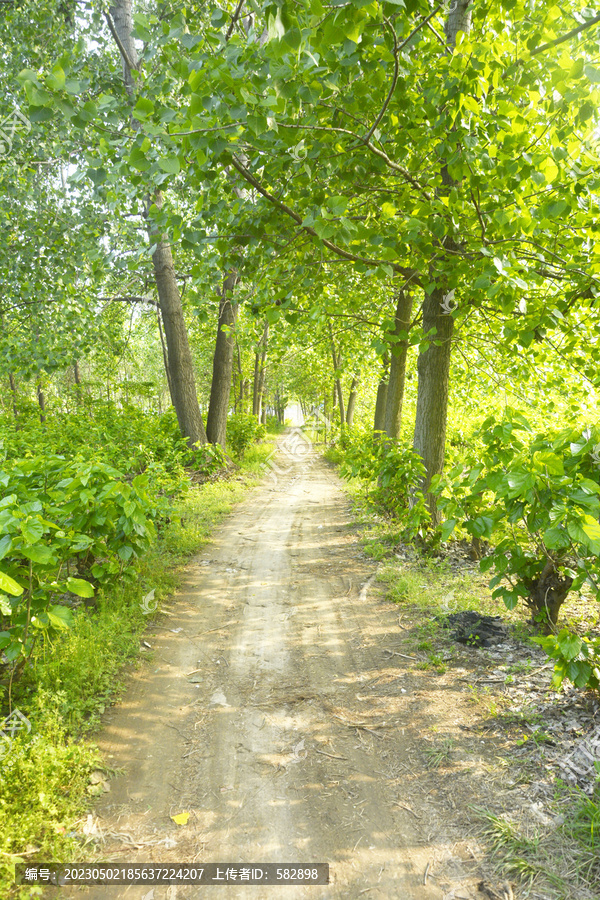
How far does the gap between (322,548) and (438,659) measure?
3.54 meters

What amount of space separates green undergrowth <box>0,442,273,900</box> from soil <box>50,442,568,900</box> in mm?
145

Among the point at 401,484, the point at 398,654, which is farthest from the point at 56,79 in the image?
the point at 401,484

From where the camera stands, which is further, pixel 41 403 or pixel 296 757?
pixel 41 403

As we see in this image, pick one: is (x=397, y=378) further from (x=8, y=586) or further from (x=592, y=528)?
(x=8, y=586)

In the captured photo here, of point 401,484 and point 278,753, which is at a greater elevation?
point 401,484

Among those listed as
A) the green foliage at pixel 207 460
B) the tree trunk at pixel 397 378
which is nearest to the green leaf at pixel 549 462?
the tree trunk at pixel 397 378

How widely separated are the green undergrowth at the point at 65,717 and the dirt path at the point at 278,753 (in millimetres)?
168

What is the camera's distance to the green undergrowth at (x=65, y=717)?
2.53 m

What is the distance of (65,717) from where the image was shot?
3441 mm

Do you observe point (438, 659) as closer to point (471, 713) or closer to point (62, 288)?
point (471, 713)

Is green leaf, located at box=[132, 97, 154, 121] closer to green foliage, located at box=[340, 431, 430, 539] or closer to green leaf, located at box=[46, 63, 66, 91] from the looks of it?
green leaf, located at box=[46, 63, 66, 91]

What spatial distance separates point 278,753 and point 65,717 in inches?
57.6

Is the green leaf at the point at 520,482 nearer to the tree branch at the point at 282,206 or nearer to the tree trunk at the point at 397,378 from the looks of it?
the tree branch at the point at 282,206

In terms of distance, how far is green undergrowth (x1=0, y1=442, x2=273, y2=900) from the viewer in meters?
2.53
